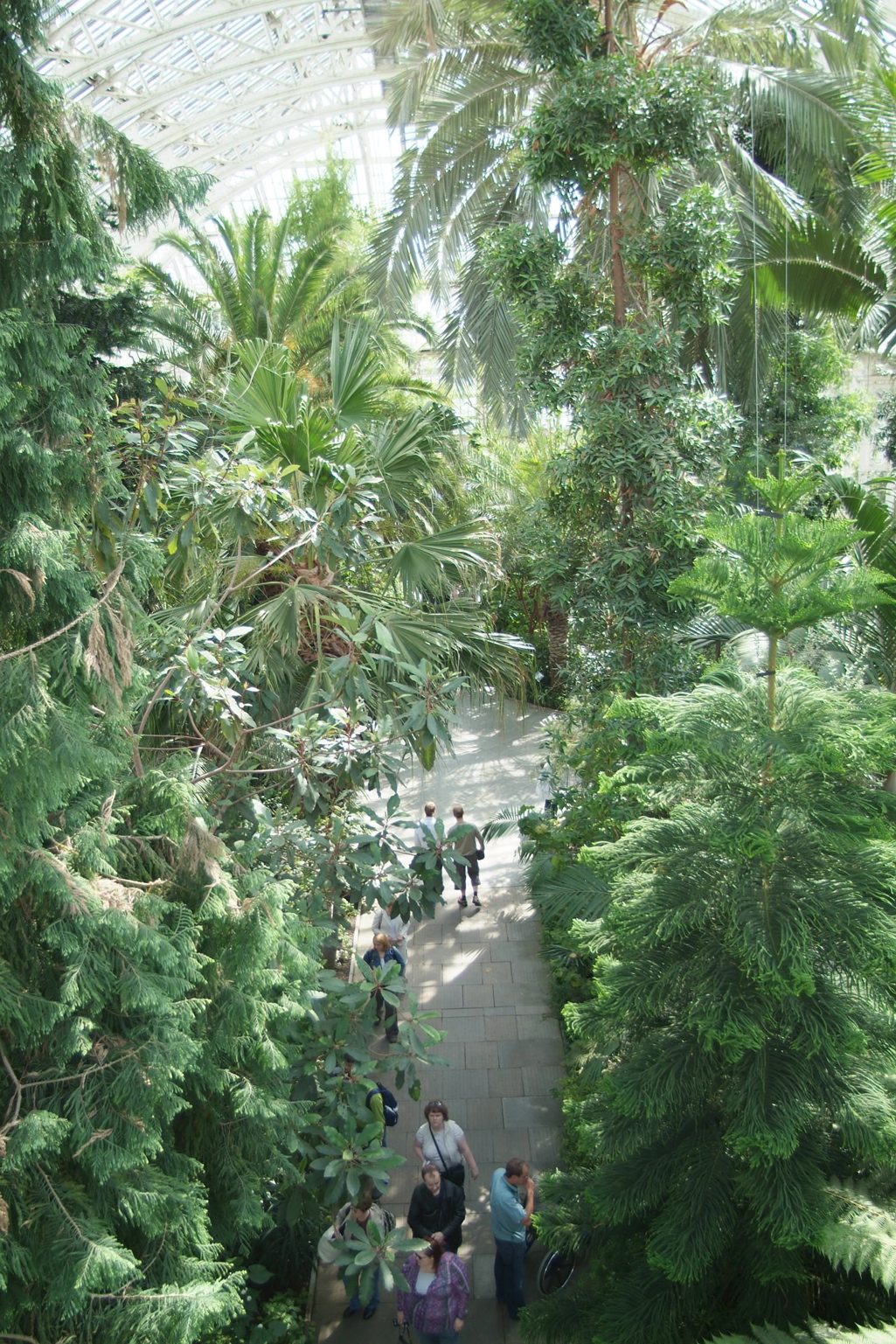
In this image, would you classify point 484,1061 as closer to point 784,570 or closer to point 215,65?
point 784,570

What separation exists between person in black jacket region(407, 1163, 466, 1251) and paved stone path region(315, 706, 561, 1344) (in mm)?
599

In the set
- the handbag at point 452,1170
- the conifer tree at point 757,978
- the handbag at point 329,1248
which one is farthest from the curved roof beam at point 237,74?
the handbag at point 329,1248

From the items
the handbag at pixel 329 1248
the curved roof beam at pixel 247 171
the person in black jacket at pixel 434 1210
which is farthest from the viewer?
the curved roof beam at pixel 247 171

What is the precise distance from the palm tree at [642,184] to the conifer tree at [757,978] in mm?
5268

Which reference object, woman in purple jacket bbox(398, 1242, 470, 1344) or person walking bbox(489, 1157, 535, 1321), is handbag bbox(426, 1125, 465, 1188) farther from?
woman in purple jacket bbox(398, 1242, 470, 1344)

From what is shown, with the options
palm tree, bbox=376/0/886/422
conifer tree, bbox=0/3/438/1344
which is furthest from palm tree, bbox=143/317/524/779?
palm tree, bbox=376/0/886/422

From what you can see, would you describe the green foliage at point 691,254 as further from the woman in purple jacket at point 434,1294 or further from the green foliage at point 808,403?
the woman in purple jacket at point 434,1294

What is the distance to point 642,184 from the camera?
7738 mm

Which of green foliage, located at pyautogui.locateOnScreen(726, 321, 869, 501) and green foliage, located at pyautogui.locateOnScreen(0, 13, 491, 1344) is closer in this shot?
green foliage, located at pyautogui.locateOnScreen(0, 13, 491, 1344)

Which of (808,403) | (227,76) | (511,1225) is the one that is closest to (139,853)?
(511,1225)

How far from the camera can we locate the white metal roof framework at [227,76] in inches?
687

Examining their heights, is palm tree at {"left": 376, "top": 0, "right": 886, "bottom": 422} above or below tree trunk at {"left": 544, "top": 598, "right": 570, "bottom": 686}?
above

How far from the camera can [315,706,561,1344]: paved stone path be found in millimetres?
5781

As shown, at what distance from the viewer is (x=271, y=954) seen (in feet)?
13.2
